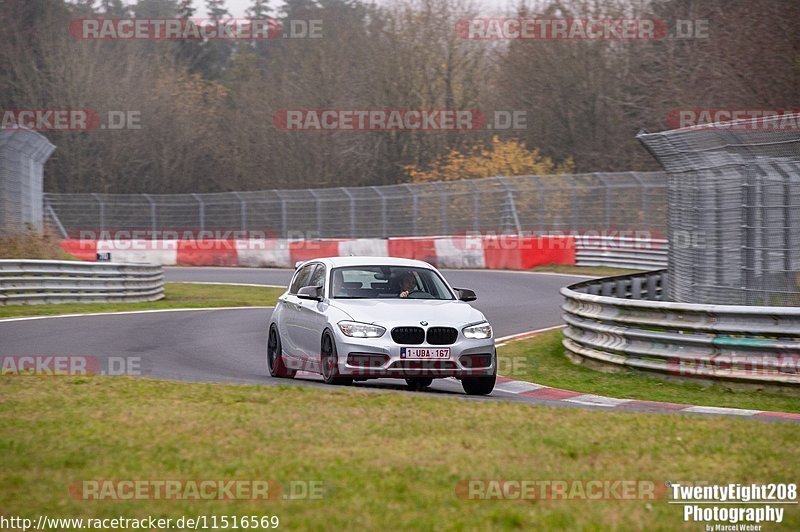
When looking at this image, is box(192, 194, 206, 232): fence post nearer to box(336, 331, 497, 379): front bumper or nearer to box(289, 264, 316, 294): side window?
box(289, 264, 316, 294): side window

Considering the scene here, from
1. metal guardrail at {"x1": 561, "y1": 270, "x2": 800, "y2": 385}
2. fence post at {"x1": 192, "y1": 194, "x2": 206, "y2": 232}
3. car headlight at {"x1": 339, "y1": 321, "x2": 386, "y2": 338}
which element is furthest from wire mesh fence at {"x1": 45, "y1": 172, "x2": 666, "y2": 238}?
car headlight at {"x1": 339, "y1": 321, "x2": 386, "y2": 338}

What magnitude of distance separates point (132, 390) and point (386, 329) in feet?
8.05

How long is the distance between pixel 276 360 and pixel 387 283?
1611 millimetres

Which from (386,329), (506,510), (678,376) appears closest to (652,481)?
(506,510)

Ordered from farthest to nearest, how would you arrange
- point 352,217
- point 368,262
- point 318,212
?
1. point 318,212
2. point 352,217
3. point 368,262

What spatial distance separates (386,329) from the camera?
37.8ft

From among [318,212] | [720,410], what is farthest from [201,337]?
[318,212]

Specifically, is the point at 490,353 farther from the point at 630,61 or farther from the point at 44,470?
the point at 630,61

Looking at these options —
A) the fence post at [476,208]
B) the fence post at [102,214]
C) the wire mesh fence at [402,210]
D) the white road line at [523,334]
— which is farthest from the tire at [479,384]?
the fence post at [102,214]

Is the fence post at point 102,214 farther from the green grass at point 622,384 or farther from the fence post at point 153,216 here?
the green grass at point 622,384

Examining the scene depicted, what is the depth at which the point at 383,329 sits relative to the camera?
37.8 feet

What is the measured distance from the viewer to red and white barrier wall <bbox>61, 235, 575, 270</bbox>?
3641cm

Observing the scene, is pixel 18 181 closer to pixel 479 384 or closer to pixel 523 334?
pixel 523 334

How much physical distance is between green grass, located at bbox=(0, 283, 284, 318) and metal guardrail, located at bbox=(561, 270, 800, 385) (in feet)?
35.6
